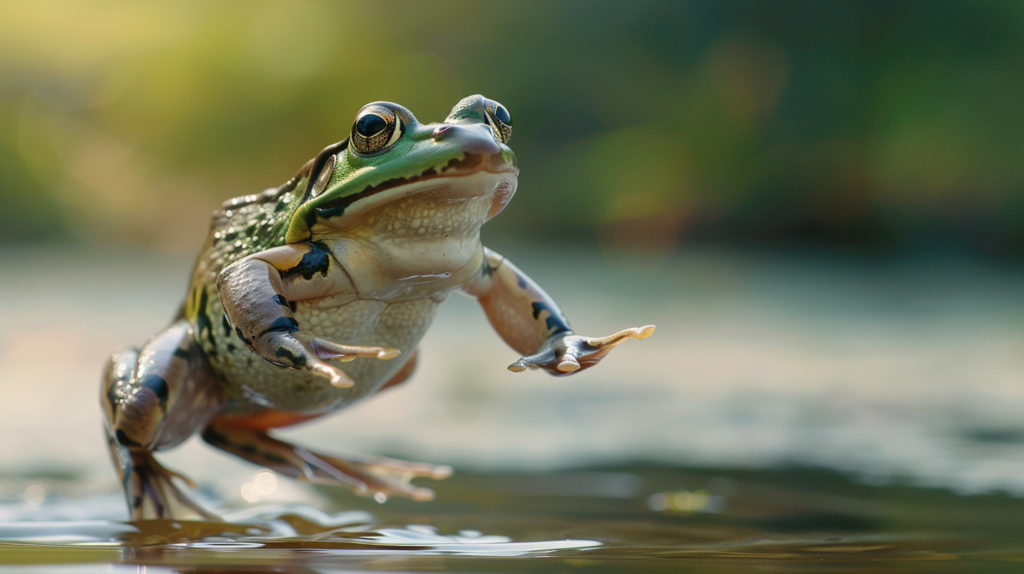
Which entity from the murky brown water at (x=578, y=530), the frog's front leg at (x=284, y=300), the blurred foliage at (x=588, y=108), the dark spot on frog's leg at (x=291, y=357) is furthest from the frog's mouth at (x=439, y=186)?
the blurred foliage at (x=588, y=108)

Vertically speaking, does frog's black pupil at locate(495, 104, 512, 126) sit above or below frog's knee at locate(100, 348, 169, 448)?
above

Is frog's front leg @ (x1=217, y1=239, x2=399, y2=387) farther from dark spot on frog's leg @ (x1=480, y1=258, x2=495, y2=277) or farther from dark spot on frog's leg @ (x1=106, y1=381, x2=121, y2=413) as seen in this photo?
dark spot on frog's leg @ (x1=106, y1=381, x2=121, y2=413)

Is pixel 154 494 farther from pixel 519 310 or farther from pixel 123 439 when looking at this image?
pixel 519 310

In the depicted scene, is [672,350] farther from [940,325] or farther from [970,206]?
[970,206]

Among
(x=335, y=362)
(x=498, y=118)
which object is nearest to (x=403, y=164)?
(x=498, y=118)

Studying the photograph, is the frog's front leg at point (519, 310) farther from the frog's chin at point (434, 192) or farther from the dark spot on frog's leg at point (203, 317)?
the dark spot on frog's leg at point (203, 317)

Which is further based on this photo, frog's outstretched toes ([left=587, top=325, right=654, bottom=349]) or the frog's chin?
frog's outstretched toes ([left=587, top=325, right=654, bottom=349])

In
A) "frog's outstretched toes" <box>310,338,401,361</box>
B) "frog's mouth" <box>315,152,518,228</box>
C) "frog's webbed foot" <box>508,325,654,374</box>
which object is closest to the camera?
"frog's outstretched toes" <box>310,338,401,361</box>

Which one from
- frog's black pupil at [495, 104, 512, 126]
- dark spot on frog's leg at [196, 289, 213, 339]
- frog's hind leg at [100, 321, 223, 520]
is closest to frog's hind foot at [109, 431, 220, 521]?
frog's hind leg at [100, 321, 223, 520]
